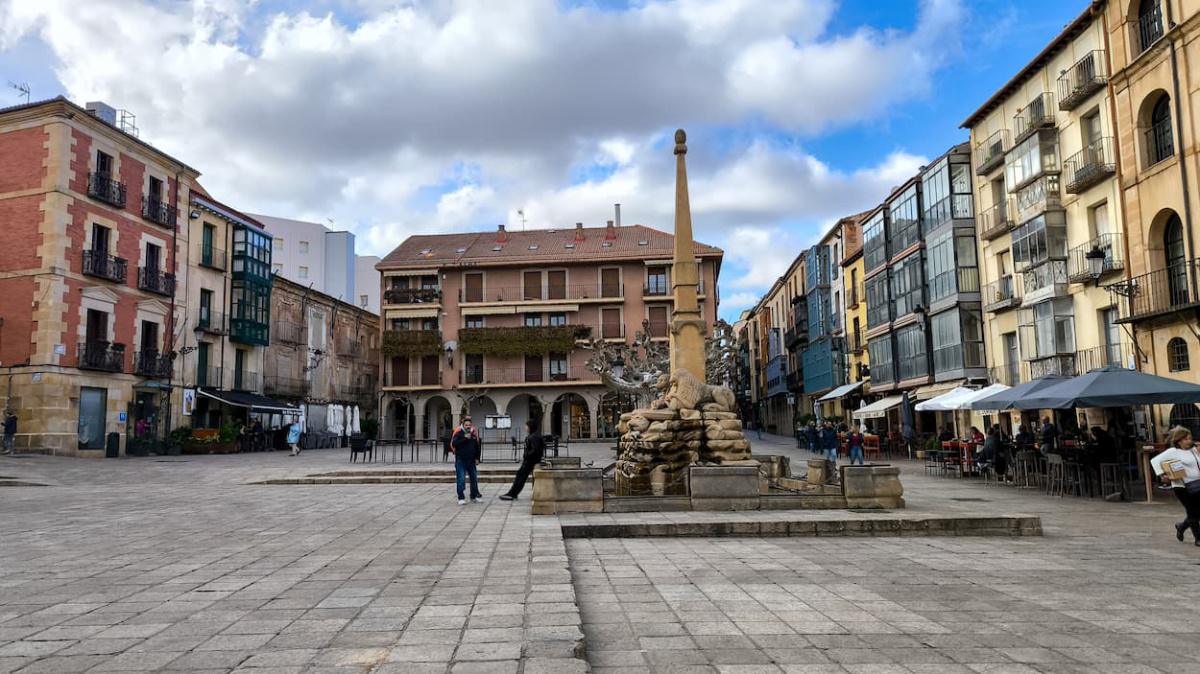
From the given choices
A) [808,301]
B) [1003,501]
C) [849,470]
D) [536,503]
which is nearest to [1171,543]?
[849,470]

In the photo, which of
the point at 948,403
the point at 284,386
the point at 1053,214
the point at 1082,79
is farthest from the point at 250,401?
the point at 1082,79

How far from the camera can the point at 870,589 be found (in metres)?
6.45

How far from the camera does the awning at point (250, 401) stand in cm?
3600

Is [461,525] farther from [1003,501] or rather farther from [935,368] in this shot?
[935,368]

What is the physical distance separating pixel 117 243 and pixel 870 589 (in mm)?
31661

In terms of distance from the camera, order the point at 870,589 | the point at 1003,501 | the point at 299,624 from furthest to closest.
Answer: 1. the point at 1003,501
2. the point at 870,589
3. the point at 299,624

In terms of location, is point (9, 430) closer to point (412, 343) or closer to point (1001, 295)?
point (412, 343)

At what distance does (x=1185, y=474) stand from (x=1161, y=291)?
40.4 feet

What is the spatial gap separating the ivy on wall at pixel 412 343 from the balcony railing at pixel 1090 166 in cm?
3666

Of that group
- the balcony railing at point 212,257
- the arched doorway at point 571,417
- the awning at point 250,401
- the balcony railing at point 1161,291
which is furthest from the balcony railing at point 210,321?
the balcony railing at point 1161,291

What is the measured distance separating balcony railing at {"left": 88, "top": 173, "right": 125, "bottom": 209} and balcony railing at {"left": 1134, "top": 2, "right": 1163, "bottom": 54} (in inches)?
1289

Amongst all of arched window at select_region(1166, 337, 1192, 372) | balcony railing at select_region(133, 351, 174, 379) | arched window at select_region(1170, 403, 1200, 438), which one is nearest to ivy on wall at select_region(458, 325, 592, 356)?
balcony railing at select_region(133, 351, 174, 379)

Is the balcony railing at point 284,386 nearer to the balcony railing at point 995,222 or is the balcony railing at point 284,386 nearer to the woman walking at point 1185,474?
the balcony railing at point 995,222

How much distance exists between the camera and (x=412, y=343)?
50719mm
